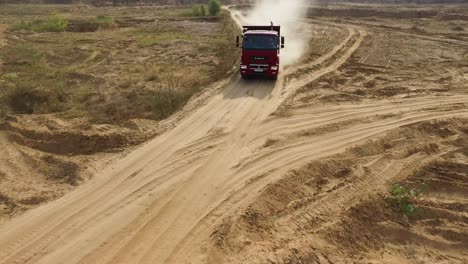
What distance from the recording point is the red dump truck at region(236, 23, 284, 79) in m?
19.2

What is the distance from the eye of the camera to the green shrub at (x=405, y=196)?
9688 millimetres

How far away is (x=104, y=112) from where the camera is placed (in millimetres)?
16469

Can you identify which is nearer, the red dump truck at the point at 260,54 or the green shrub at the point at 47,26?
the red dump truck at the point at 260,54

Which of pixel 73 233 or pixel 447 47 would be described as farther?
pixel 447 47

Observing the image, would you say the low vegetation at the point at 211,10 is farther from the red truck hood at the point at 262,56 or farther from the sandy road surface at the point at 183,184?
the sandy road surface at the point at 183,184

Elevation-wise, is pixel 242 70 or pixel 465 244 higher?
pixel 242 70

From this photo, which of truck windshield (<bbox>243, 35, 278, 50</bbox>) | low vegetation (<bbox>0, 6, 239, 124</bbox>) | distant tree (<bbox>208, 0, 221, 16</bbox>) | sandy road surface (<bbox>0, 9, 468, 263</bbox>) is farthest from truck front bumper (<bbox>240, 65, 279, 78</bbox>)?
distant tree (<bbox>208, 0, 221, 16</bbox>)

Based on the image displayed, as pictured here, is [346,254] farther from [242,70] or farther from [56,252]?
[242,70]

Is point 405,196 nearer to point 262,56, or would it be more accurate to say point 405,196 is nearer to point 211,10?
point 262,56

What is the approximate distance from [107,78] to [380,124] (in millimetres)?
14166

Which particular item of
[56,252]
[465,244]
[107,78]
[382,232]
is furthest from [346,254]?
[107,78]

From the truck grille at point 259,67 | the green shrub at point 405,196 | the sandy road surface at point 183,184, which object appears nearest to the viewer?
the sandy road surface at point 183,184

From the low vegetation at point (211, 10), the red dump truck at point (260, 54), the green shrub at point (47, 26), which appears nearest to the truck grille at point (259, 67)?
the red dump truck at point (260, 54)

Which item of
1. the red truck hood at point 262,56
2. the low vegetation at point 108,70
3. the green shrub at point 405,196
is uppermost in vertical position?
the red truck hood at point 262,56
